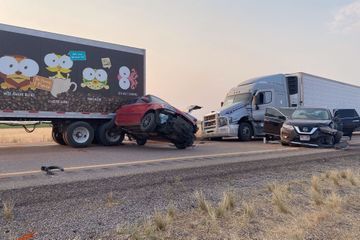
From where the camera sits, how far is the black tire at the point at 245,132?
803 inches

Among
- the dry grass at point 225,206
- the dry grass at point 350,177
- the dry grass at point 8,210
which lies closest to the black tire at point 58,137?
the dry grass at point 8,210

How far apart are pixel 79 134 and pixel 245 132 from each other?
31.2 ft

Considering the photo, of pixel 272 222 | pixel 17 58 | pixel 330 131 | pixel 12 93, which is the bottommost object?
pixel 272 222

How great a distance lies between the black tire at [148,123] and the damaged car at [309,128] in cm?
564

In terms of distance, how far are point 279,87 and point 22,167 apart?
1592cm

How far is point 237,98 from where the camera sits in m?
21.4

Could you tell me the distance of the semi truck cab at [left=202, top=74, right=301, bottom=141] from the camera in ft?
66.6

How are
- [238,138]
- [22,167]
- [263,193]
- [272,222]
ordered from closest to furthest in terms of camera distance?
[272,222], [263,193], [22,167], [238,138]

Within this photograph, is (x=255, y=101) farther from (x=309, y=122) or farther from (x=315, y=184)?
(x=315, y=184)

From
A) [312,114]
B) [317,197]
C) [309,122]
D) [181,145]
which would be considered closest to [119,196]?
[317,197]

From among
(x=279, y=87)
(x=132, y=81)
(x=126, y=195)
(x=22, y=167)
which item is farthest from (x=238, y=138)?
(x=126, y=195)

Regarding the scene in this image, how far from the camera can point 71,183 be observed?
262 inches

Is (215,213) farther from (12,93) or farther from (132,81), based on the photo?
(132,81)

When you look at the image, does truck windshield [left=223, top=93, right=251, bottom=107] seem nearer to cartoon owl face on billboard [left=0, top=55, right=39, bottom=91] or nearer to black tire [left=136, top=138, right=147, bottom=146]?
black tire [left=136, top=138, right=147, bottom=146]
